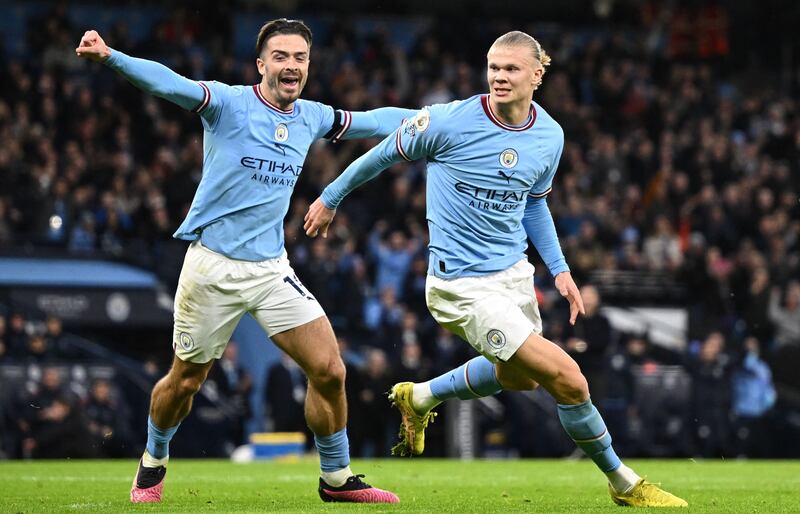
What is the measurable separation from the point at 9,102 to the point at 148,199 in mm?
3092

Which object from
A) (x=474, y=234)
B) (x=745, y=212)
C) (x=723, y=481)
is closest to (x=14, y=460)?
(x=723, y=481)

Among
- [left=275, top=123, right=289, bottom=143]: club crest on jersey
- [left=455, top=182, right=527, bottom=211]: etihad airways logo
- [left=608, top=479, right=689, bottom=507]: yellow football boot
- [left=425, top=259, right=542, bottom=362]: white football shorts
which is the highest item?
[left=275, top=123, right=289, bottom=143]: club crest on jersey

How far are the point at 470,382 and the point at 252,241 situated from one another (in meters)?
1.69

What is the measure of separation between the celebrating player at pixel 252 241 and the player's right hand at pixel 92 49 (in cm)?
75

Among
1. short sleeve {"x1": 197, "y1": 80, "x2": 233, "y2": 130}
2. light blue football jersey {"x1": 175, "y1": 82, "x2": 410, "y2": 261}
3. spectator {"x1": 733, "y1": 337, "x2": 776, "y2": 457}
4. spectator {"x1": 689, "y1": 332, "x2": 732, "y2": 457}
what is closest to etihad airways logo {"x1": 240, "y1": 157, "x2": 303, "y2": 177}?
light blue football jersey {"x1": 175, "y1": 82, "x2": 410, "y2": 261}

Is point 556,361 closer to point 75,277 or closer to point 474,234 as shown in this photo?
point 474,234

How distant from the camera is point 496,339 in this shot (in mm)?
7859

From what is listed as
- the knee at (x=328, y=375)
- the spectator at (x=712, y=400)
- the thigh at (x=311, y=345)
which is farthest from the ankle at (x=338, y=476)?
the spectator at (x=712, y=400)

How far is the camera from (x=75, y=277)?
1809 cm

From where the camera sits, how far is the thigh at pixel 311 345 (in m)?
8.24

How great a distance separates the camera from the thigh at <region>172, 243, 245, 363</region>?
27.1 feet

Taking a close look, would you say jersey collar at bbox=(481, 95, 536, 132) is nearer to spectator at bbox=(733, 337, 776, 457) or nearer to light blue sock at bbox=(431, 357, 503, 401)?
light blue sock at bbox=(431, 357, 503, 401)

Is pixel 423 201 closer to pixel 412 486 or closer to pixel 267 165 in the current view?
pixel 412 486

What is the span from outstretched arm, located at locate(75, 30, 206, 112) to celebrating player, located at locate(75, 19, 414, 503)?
0.04 m
